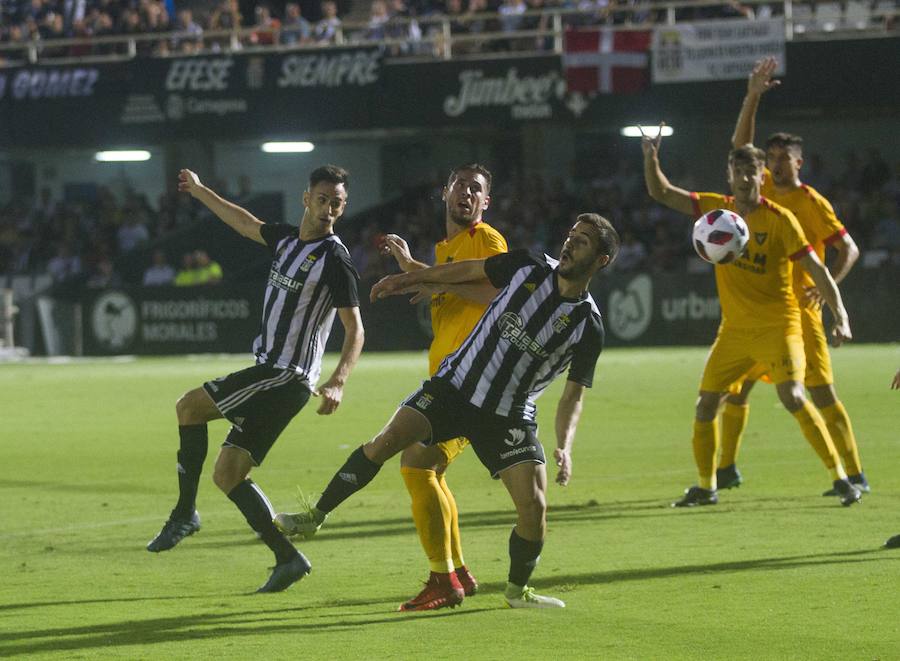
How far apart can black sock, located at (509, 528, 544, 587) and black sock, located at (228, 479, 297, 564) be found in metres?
1.23

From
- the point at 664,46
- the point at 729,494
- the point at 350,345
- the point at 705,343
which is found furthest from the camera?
the point at 664,46

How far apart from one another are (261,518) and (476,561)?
1.28 meters

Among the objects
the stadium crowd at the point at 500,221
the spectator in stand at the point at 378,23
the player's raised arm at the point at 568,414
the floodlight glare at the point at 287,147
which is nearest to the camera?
the player's raised arm at the point at 568,414

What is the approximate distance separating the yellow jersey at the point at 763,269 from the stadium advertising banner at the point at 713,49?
19490mm

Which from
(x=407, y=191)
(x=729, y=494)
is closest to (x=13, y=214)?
(x=407, y=191)

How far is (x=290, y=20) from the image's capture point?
3397 cm

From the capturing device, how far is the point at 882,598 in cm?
707

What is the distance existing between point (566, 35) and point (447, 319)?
23063 millimetres

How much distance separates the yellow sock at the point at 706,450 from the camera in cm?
1033

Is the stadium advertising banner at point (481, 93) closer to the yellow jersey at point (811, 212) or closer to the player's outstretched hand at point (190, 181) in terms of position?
the yellow jersey at point (811, 212)

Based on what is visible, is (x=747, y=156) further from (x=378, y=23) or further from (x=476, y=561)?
(x=378, y=23)

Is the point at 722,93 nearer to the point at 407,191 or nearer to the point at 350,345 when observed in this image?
the point at 407,191

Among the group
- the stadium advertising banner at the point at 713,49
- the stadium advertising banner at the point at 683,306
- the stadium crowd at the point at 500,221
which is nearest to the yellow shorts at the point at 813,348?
the stadium crowd at the point at 500,221

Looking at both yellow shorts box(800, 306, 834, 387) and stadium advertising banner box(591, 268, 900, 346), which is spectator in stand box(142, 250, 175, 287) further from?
yellow shorts box(800, 306, 834, 387)
